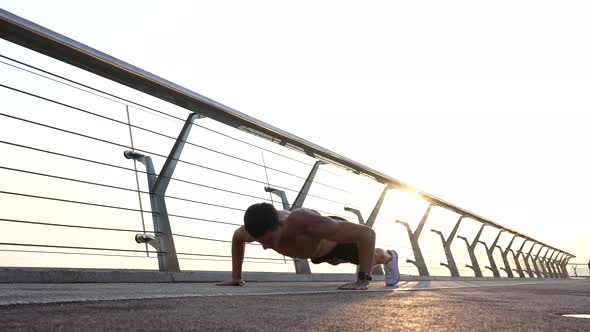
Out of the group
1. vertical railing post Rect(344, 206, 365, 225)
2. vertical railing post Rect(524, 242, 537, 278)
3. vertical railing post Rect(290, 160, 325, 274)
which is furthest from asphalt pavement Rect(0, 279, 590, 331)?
vertical railing post Rect(524, 242, 537, 278)

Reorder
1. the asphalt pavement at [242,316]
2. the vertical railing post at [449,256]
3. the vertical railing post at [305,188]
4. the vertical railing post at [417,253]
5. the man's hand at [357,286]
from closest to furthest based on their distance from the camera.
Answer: the asphalt pavement at [242,316]
the man's hand at [357,286]
the vertical railing post at [305,188]
the vertical railing post at [417,253]
the vertical railing post at [449,256]

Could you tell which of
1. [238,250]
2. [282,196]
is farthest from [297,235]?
[282,196]

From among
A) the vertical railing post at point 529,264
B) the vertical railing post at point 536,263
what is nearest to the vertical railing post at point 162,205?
the vertical railing post at point 529,264

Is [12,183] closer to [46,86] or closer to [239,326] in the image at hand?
[46,86]

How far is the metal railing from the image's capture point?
2.80 metres

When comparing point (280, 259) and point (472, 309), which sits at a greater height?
point (280, 259)

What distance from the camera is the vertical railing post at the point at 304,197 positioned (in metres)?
4.75

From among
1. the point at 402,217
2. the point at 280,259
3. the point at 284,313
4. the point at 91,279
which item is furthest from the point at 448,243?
the point at 284,313

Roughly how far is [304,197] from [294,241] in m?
1.70

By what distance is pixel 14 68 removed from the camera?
297 cm

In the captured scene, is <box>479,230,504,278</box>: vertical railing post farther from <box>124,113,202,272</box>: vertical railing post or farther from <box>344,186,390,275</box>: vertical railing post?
<box>124,113,202,272</box>: vertical railing post

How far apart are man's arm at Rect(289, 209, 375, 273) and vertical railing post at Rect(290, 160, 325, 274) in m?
1.33

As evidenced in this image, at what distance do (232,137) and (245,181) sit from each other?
0.36m

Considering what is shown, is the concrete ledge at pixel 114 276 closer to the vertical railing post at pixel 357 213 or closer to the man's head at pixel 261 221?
the man's head at pixel 261 221
